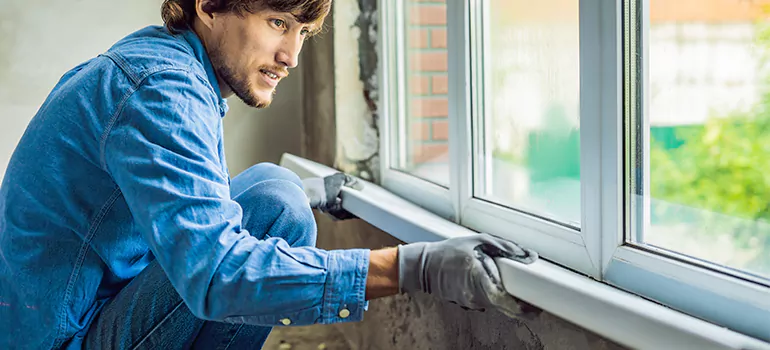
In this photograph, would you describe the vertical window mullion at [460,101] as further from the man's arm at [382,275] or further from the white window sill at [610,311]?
the man's arm at [382,275]

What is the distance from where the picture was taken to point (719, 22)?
3.10ft

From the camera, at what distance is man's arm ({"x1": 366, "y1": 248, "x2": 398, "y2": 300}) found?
43.6 inches

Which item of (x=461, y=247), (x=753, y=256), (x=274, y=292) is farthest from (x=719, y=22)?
(x=274, y=292)

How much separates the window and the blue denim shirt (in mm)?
416

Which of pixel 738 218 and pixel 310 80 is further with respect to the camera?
pixel 310 80

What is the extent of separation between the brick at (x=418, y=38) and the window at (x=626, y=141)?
359 millimetres

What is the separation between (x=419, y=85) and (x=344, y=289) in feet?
3.61

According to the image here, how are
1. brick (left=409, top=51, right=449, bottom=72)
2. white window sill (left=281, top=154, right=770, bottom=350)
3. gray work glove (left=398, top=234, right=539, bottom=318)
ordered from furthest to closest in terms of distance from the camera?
brick (left=409, top=51, right=449, bottom=72), gray work glove (left=398, top=234, right=539, bottom=318), white window sill (left=281, top=154, right=770, bottom=350)

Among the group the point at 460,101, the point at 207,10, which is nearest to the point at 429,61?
the point at 460,101

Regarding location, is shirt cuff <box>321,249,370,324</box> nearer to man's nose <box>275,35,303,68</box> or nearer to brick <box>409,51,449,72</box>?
man's nose <box>275,35,303,68</box>

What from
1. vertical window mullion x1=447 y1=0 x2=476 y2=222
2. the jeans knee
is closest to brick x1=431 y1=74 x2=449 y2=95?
vertical window mullion x1=447 y1=0 x2=476 y2=222

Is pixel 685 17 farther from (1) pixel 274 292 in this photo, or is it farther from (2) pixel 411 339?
(2) pixel 411 339

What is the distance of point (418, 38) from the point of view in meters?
2.07

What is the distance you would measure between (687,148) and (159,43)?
855 millimetres
